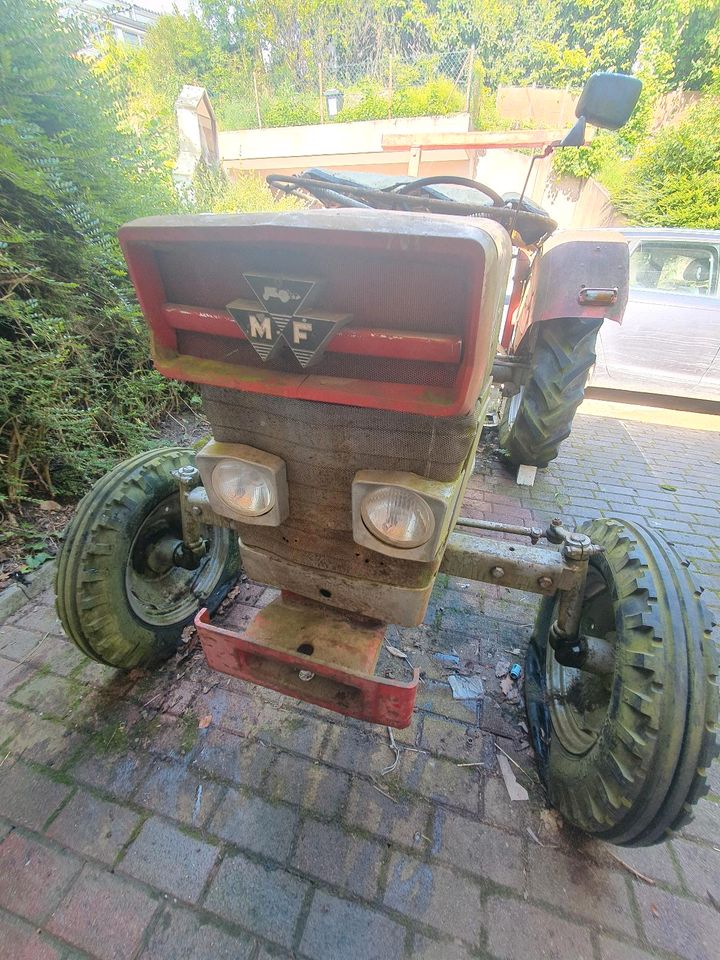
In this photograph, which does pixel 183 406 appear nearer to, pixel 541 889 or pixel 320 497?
pixel 320 497

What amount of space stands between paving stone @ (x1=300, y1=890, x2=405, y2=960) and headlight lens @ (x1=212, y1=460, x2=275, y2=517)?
3.82ft

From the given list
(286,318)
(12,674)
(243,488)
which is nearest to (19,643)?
(12,674)

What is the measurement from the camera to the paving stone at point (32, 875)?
4.38 ft

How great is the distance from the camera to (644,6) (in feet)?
54.5

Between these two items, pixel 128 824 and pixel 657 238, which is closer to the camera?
pixel 128 824

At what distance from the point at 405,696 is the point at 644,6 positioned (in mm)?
25484

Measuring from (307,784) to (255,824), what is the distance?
20 cm

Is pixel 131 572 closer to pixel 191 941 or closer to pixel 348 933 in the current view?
pixel 191 941

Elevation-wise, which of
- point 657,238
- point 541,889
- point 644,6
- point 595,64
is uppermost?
point 644,6

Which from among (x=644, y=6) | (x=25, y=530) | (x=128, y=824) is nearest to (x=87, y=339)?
(x=25, y=530)

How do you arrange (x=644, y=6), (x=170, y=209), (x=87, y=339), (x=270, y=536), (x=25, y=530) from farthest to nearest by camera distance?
(x=644, y=6)
(x=170, y=209)
(x=87, y=339)
(x=25, y=530)
(x=270, y=536)

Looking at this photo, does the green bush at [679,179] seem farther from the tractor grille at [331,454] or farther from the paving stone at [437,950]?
the paving stone at [437,950]

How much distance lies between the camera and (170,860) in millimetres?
1431

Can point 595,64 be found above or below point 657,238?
above
